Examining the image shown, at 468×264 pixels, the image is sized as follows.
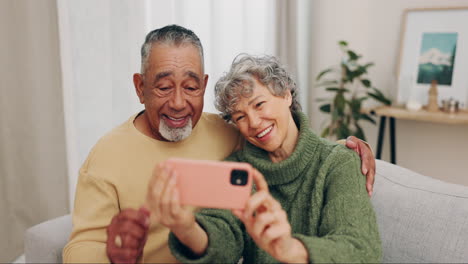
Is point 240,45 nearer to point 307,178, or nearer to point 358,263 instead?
point 307,178

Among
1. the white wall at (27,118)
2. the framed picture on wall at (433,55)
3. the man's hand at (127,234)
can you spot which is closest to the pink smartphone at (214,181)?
the man's hand at (127,234)

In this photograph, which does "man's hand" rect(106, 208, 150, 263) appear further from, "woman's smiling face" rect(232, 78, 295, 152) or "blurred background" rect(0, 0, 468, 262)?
"blurred background" rect(0, 0, 468, 262)

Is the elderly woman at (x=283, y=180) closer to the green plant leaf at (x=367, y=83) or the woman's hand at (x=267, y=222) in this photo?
the woman's hand at (x=267, y=222)

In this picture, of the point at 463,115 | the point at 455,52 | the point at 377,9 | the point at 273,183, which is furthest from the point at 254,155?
the point at 377,9

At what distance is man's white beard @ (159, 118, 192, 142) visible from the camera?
1239 mm

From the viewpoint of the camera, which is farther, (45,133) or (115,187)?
(45,133)

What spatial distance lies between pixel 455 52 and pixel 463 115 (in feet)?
1.62

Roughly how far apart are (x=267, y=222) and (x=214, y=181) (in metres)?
0.13

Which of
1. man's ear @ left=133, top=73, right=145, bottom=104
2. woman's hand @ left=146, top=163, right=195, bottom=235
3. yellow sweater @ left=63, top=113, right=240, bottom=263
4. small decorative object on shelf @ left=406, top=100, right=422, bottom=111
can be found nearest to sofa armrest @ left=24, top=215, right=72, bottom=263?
yellow sweater @ left=63, top=113, right=240, bottom=263

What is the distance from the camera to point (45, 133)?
1.90m

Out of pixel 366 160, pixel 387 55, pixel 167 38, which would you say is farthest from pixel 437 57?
pixel 167 38

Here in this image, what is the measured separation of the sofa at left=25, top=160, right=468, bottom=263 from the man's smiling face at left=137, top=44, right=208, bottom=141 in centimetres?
48

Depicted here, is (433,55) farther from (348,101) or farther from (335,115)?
(335,115)

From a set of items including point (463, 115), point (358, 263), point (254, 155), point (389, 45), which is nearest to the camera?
point (358, 263)
